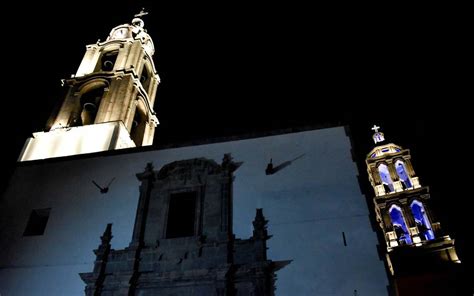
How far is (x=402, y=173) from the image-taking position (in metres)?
14.3

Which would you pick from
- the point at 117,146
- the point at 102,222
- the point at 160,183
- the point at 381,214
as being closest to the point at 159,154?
the point at 160,183

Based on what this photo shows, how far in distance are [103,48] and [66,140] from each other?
342 inches

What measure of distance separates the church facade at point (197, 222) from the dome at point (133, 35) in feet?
48.4

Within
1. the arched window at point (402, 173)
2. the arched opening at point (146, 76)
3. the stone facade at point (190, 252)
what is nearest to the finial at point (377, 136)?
the arched window at point (402, 173)

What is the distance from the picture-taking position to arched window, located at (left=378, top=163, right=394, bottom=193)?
1398 centimetres

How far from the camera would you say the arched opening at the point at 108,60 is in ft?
91.9

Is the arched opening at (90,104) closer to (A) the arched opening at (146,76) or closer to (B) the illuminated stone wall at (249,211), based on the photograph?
(A) the arched opening at (146,76)

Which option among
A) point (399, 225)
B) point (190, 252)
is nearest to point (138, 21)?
point (190, 252)

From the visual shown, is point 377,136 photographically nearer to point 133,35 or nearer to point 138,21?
point 133,35

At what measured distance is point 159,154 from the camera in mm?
16156

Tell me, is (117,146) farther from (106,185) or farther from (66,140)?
(106,185)

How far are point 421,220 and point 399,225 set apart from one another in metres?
0.70

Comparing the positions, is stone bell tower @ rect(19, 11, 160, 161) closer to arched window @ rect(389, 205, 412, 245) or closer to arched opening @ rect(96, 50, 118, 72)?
arched opening @ rect(96, 50, 118, 72)

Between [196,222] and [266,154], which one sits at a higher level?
[266,154]
